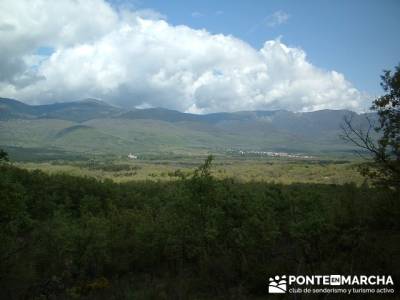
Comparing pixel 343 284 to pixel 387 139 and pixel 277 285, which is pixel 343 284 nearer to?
pixel 277 285

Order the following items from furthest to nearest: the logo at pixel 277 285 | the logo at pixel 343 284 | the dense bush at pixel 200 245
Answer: the dense bush at pixel 200 245 < the logo at pixel 277 285 < the logo at pixel 343 284

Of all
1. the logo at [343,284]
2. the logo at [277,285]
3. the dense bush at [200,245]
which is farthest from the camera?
the dense bush at [200,245]

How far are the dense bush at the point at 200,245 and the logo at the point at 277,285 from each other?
3.46 ft

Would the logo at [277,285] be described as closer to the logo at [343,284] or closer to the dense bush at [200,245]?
the logo at [343,284]

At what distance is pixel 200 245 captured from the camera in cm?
2834

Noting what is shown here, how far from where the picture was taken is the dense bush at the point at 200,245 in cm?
1866

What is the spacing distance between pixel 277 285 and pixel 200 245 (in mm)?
11475

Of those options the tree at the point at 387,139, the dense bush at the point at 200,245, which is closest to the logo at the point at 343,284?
the dense bush at the point at 200,245

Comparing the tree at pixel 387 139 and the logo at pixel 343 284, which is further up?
the tree at pixel 387 139

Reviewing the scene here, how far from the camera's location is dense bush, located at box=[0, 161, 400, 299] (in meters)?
18.7

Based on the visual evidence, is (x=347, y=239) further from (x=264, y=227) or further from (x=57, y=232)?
(x=57, y=232)

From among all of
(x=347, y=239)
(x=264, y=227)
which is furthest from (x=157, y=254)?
(x=347, y=239)

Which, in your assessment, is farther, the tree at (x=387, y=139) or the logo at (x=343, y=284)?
the tree at (x=387, y=139)

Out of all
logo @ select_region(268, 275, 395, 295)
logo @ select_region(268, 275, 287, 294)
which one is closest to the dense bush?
logo @ select_region(268, 275, 395, 295)
